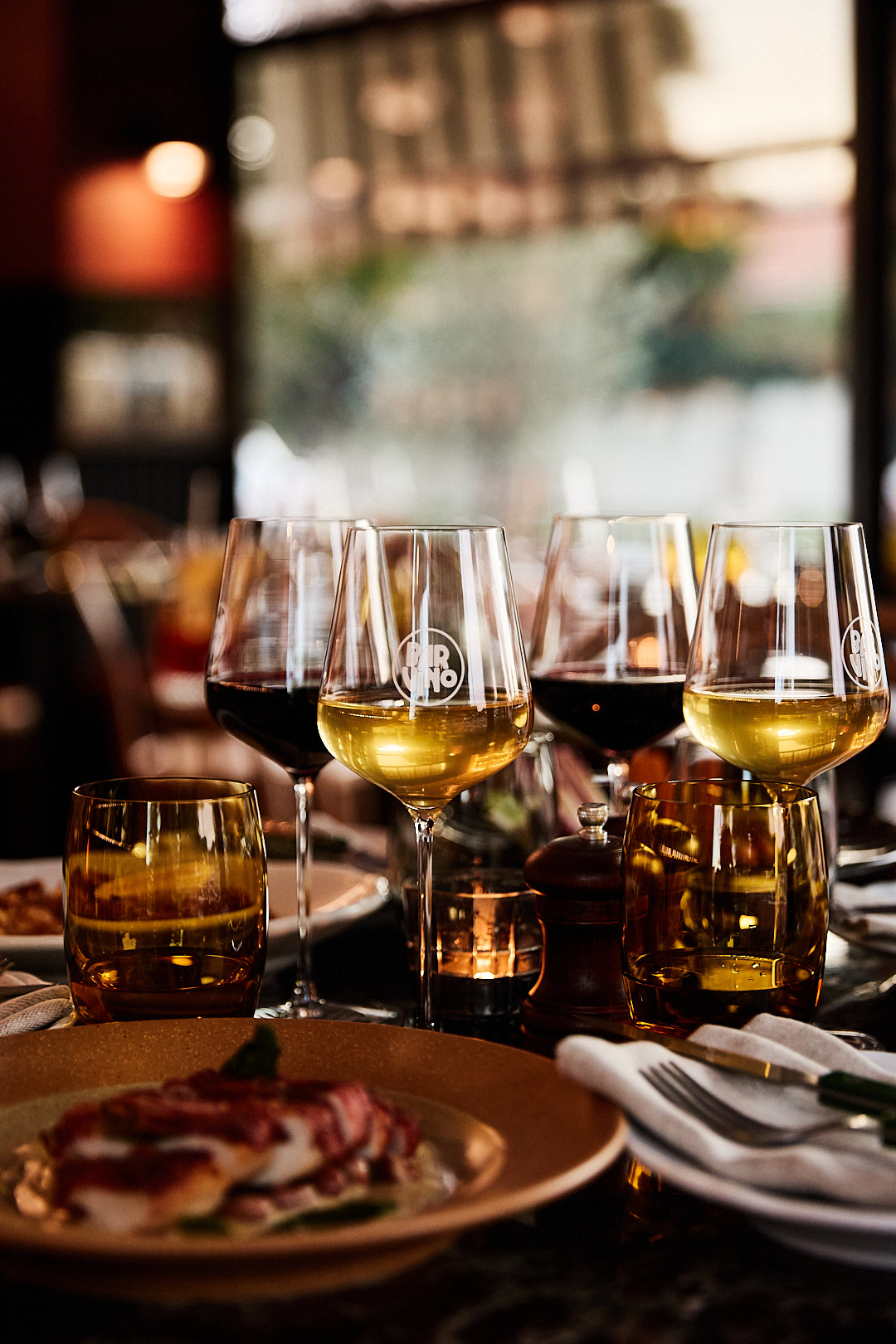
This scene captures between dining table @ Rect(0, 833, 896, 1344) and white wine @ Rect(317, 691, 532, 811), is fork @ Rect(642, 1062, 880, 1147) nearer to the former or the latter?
dining table @ Rect(0, 833, 896, 1344)

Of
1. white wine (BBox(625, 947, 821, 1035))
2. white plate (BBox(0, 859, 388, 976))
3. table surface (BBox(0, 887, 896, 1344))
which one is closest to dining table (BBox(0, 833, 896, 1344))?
table surface (BBox(0, 887, 896, 1344))

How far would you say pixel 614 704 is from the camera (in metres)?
0.97

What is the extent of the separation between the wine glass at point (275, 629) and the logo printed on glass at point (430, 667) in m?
0.16

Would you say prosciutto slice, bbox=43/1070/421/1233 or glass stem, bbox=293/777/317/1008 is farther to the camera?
glass stem, bbox=293/777/317/1008

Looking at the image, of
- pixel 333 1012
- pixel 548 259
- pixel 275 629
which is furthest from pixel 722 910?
pixel 548 259

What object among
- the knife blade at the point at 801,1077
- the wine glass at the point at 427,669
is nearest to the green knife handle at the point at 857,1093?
the knife blade at the point at 801,1077

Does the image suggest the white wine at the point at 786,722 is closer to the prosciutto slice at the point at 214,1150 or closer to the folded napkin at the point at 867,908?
the folded napkin at the point at 867,908

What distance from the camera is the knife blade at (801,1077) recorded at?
1.80 feet

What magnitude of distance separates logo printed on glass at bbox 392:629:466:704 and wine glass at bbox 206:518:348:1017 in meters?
0.16

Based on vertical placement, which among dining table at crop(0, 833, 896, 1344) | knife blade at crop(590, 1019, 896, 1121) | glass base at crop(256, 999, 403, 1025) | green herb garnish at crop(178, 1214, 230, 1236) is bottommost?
dining table at crop(0, 833, 896, 1344)

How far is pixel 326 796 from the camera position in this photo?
11.9 ft

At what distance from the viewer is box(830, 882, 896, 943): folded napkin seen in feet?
3.09

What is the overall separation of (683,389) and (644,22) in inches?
53.4

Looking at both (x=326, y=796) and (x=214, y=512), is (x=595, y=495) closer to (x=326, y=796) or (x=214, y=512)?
(x=214, y=512)
